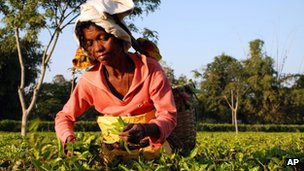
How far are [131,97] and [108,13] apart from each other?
0.44 m

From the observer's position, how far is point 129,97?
2367 millimetres

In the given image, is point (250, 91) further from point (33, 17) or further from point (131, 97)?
point (131, 97)

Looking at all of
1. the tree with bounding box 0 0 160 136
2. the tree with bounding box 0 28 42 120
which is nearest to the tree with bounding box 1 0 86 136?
the tree with bounding box 0 0 160 136

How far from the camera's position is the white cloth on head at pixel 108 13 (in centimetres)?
224

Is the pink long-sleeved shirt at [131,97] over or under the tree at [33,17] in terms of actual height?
under

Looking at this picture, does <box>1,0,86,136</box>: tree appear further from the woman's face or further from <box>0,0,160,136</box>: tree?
the woman's face

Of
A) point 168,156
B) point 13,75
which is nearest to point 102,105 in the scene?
point 168,156

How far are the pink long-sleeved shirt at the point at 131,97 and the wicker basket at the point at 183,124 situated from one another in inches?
9.8

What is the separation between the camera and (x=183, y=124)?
2602 millimetres

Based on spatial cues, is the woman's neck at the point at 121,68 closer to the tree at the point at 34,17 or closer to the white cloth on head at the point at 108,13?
the white cloth on head at the point at 108,13

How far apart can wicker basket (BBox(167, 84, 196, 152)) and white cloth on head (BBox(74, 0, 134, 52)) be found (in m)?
0.47

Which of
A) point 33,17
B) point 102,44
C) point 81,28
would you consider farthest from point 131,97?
point 33,17

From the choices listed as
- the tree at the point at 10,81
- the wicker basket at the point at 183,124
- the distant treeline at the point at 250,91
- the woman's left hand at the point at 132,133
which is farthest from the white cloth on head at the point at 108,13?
the distant treeline at the point at 250,91

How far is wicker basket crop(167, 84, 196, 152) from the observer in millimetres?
2533
